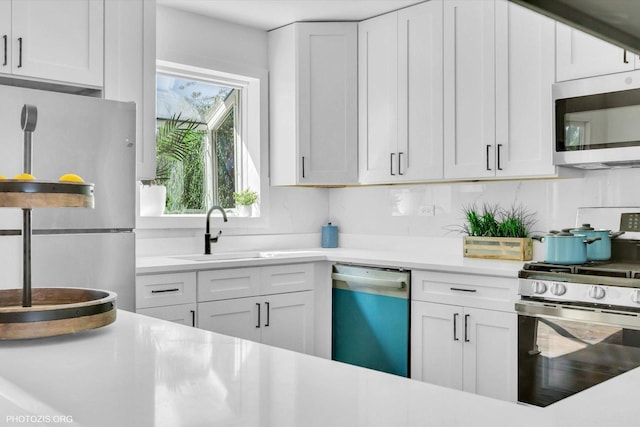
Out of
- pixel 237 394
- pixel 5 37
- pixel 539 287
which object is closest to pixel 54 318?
pixel 237 394

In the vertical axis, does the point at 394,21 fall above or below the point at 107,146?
above

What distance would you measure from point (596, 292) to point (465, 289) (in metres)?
0.65

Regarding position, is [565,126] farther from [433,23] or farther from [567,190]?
[433,23]

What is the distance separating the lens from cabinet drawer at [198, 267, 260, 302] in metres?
3.16

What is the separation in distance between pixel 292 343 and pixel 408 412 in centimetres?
285

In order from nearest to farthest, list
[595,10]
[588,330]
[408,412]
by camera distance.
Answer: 1. [595,10]
2. [408,412]
3. [588,330]

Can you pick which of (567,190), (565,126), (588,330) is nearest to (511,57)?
(565,126)

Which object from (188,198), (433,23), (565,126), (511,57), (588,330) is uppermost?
(433,23)

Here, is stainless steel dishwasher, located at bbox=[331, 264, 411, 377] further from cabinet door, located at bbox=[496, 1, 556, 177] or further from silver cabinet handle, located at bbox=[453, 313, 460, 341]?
cabinet door, located at bbox=[496, 1, 556, 177]

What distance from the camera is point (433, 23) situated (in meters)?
3.56

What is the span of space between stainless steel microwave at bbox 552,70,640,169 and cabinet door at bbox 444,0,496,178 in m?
0.39

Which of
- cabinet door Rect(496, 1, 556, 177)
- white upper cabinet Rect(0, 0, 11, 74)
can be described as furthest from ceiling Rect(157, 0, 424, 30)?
white upper cabinet Rect(0, 0, 11, 74)

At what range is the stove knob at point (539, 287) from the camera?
268cm

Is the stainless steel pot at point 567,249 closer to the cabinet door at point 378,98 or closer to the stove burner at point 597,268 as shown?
the stove burner at point 597,268
